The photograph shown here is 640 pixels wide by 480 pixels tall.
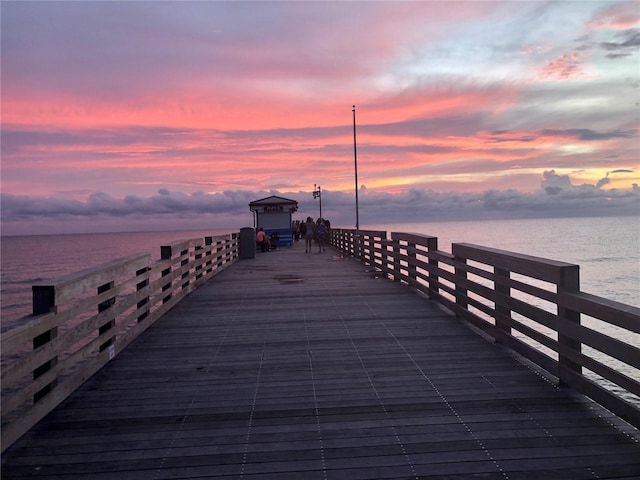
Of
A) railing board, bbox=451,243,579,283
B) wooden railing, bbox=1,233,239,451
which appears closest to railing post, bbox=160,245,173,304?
wooden railing, bbox=1,233,239,451

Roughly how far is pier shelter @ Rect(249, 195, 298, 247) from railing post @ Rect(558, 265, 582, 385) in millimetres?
28956

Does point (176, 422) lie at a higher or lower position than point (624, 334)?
higher

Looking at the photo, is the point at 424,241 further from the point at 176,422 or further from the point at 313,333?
the point at 176,422

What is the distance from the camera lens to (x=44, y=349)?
15.2 ft

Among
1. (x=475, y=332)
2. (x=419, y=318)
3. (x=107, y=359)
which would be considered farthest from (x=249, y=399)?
(x=419, y=318)

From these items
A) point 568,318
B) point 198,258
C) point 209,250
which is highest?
point 209,250

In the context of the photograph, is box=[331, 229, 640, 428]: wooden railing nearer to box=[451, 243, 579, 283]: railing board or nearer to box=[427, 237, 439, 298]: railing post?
box=[451, 243, 579, 283]: railing board

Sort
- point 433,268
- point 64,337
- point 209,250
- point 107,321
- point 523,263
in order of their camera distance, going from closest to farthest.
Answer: point 64,337, point 523,263, point 107,321, point 433,268, point 209,250

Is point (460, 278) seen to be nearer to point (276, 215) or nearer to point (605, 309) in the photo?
point (605, 309)

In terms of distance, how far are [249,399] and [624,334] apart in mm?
21682

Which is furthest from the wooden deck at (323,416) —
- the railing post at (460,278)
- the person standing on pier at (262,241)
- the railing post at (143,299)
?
the person standing on pier at (262,241)

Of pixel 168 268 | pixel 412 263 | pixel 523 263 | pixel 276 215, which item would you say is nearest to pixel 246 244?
pixel 276 215

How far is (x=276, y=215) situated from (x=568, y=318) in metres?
30.3

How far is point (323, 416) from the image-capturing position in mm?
4680
